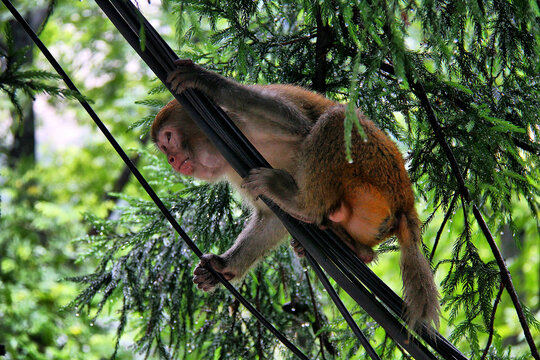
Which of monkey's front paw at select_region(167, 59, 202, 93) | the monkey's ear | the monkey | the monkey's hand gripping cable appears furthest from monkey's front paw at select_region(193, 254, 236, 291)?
monkey's front paw at select_region(167, 59, 202, 93)

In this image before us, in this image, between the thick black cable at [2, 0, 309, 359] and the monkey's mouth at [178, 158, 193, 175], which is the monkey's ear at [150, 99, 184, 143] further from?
the thick black cable at [2, 0, 309, 359]

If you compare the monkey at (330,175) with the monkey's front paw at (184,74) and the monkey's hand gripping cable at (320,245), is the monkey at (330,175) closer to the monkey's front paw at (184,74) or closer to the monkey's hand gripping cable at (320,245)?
the monkey's front paw at (184,74)

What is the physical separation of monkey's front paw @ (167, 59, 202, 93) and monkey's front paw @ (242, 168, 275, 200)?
1.90 ft

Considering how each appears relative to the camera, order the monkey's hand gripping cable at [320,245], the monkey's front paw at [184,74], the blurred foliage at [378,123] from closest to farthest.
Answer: the monkey's hand gripping cable at [320,245] < the monkey's front paw at [184,74] < the blurred foliage at [378,123]

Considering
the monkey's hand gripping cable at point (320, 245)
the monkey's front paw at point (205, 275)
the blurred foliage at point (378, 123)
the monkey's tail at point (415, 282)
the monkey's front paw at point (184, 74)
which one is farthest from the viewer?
the monkey's front paw at point (205, 275)

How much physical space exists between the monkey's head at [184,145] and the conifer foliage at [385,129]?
0.49 m

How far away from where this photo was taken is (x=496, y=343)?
140 inches

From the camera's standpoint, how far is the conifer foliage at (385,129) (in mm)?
3242

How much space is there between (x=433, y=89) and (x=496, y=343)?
5.55 feet

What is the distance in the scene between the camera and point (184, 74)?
294 centimetres

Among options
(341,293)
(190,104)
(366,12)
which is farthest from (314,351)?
(366,12)

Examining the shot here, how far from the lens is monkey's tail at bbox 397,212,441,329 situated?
8.97ft

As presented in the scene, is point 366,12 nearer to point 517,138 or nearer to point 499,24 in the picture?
point 499,24

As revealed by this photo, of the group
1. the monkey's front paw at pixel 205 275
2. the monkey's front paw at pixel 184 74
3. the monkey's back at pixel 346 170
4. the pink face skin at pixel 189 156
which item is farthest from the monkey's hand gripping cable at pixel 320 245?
the monkey's front paw at pixel 205 275
